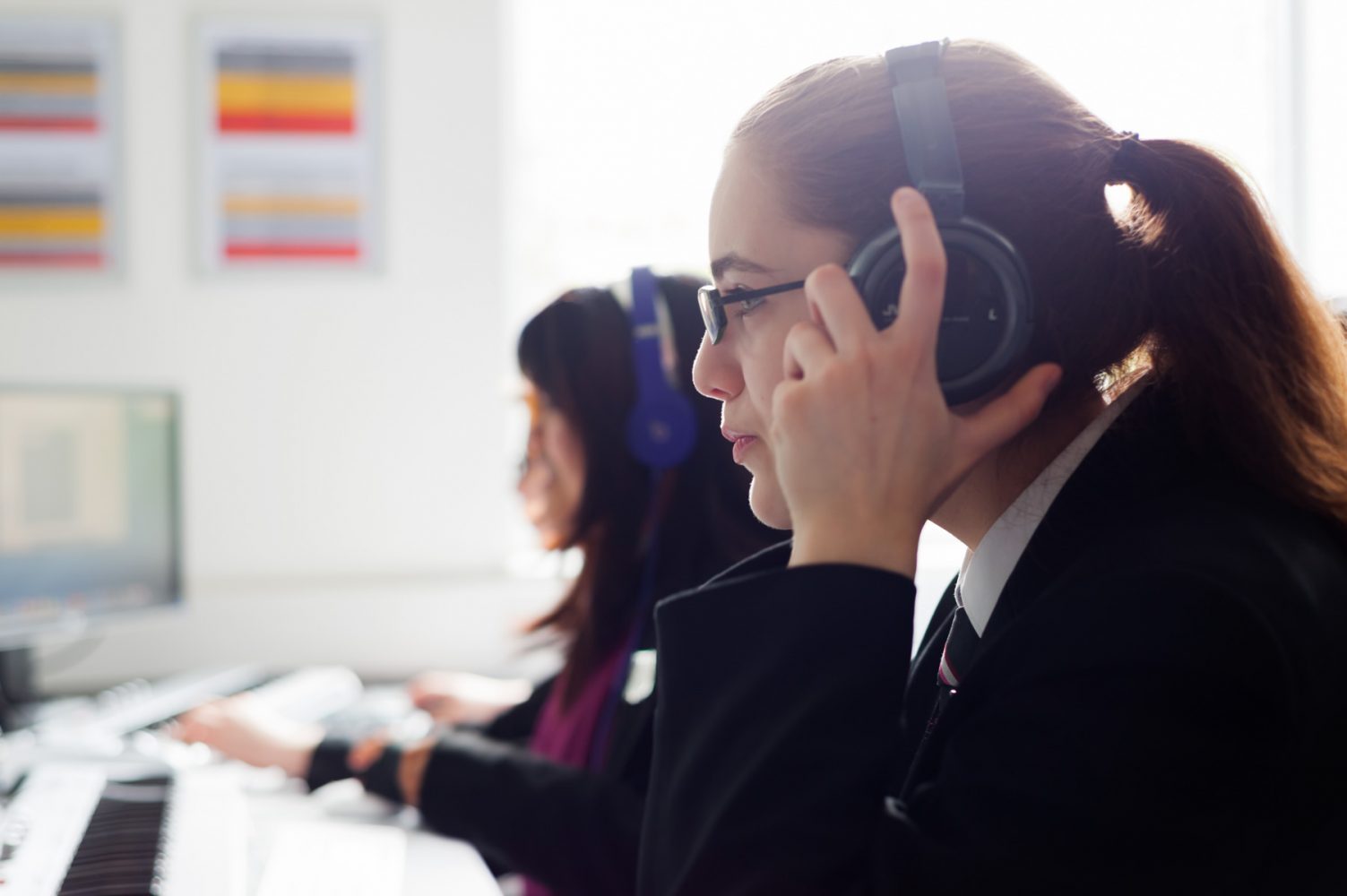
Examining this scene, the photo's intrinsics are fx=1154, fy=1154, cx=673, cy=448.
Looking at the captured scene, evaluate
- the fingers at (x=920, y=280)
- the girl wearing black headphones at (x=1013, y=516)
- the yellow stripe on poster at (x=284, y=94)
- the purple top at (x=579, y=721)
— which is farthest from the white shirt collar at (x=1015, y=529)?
the yellow stripe on poster at (x=284, y=94)

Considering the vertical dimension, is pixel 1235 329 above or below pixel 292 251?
below

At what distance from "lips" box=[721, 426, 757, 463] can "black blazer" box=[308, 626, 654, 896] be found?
1.49 ft

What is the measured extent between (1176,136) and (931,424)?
0.28 meters

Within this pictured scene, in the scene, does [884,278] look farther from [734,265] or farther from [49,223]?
[49,223]

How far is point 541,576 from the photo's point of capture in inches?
94.6

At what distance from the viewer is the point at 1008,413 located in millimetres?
→ 654

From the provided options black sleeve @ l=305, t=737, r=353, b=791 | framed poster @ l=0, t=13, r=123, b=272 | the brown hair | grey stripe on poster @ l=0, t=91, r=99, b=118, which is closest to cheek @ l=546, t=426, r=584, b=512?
black sleeve @ l=305, t=737, r=353, b=791

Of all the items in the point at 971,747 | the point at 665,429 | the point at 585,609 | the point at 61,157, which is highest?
the point at 61,157

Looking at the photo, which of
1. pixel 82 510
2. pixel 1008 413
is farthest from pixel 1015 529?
pixel 82 510

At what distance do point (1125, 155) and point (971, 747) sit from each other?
0.39 meters

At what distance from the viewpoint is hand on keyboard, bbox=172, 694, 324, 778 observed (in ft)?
4.52

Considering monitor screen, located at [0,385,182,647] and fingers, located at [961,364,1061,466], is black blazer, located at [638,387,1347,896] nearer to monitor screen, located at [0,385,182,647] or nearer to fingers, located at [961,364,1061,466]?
fingers, located at [961,364,1061,466]

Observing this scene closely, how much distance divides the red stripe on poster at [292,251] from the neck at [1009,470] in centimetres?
188

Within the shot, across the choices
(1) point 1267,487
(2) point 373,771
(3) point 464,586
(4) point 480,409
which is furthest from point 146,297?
(1) point 1267,487
